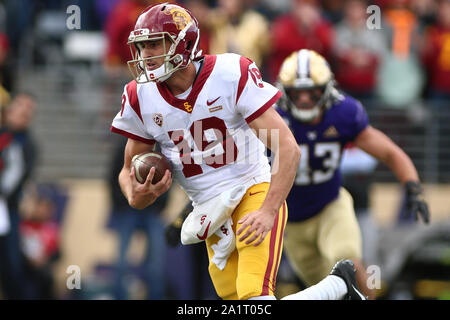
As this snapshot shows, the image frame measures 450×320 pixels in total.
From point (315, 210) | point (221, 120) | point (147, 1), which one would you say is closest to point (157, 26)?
point (221, 120)

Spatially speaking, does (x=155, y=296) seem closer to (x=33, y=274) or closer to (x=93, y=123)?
(x=33, y=274)

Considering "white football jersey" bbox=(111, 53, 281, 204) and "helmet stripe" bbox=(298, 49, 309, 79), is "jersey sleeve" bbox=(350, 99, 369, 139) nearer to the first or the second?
"helmet stripe" bbox=(298, 49, 309, 79)

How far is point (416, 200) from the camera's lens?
5.80 meters

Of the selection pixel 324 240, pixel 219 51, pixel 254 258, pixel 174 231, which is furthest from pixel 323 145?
pixel 219 51

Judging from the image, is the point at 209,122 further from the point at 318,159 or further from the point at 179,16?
the point at 318,159

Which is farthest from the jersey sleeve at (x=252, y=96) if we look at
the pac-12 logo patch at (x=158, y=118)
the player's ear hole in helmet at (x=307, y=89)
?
the player's ear hole in helmet at (x=307, y=89)

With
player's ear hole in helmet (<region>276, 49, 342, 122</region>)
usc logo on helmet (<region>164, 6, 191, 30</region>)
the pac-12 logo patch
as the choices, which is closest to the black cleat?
player's ear hole in helmet (<region>276, 49, 342, 122</region>)

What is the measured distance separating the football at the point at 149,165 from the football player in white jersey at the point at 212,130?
4cm

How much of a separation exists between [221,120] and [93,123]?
5246mm

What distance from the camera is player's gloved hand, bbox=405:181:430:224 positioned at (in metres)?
5.76

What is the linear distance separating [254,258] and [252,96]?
34.1 inches

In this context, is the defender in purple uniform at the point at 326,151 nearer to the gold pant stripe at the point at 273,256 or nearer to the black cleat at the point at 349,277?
the black cleat at the point at 349,277

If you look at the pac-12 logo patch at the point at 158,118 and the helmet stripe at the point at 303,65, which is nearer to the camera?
the pac-12 logo patch at the point at 158,118

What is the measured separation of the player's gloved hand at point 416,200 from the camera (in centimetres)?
576
